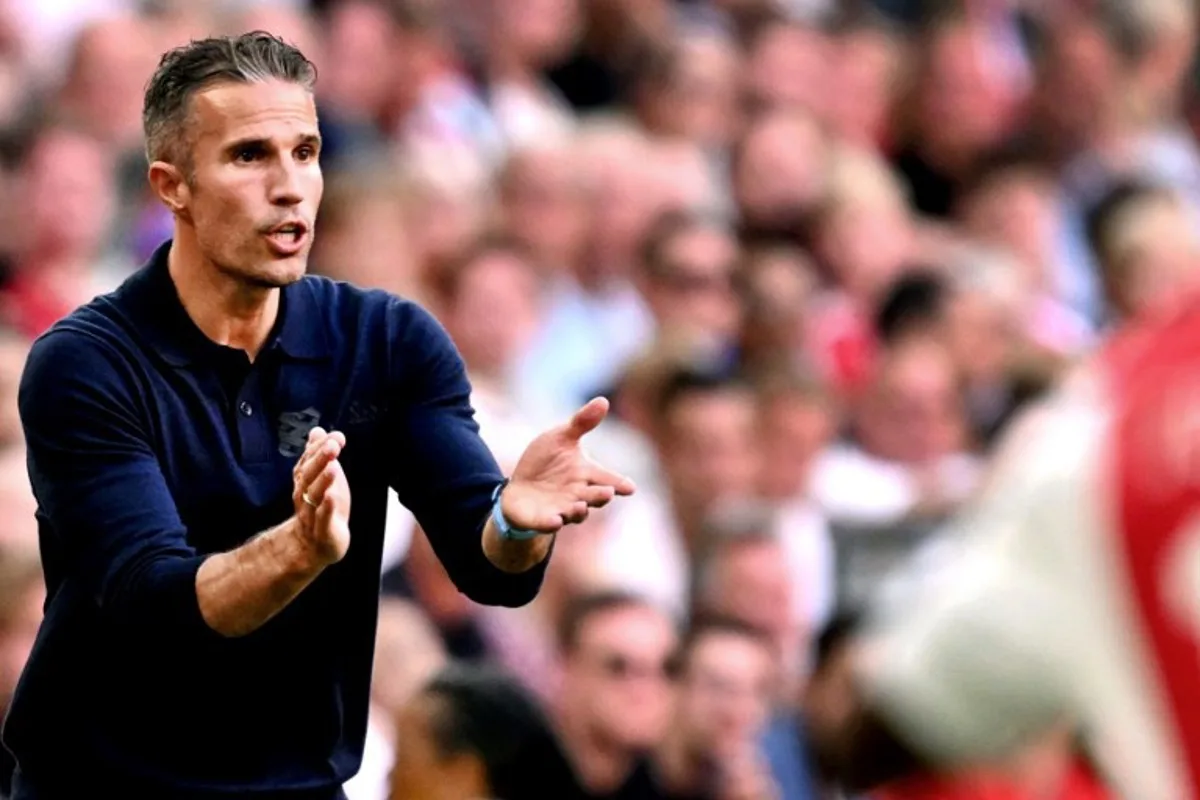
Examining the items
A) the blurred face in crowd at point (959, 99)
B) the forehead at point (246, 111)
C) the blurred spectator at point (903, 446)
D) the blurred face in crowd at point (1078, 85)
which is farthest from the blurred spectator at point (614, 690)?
the blurred face in crowd at point (1078, 85)

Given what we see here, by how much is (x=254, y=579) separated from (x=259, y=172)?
56 centimetres

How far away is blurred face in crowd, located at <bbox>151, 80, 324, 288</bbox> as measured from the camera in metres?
3.75

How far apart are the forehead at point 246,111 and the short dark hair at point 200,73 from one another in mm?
11

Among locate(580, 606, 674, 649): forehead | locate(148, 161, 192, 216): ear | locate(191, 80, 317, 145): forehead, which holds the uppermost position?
locate(191, 80, 317, 145): forehead

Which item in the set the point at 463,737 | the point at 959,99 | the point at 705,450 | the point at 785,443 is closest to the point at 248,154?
the point at 463,737

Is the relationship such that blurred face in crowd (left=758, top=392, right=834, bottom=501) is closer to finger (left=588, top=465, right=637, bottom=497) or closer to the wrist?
finger (left=588, top=465, right=637, bottom=497)

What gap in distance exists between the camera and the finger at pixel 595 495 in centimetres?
374

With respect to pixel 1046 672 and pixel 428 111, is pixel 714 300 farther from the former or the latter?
pixel 1046 672

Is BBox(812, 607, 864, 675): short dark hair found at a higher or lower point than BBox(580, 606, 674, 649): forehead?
lower

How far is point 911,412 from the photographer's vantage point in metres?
9.01

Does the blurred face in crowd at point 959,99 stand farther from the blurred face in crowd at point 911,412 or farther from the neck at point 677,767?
the neck at point 677,767

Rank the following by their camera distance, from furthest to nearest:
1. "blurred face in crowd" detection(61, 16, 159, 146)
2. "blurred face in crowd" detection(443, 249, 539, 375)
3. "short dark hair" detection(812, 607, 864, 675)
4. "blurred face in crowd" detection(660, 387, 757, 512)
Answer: "blurred face in crowd" detection(61, 16, 159, 146) → "blurred face in crowd" detection(660, 387, 757, 512) → "blurred face in crowd" detection(443, 249, 539, 375) → "short dark hair" detection(812, 607, 864, 675)

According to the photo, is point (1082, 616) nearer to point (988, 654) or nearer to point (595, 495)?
point (988, 654)

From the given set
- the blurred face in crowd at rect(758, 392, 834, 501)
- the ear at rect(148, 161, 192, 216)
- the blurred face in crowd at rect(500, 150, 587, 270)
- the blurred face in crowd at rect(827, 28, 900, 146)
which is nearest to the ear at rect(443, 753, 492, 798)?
the ear at rect(148, 161, 192, 216)
